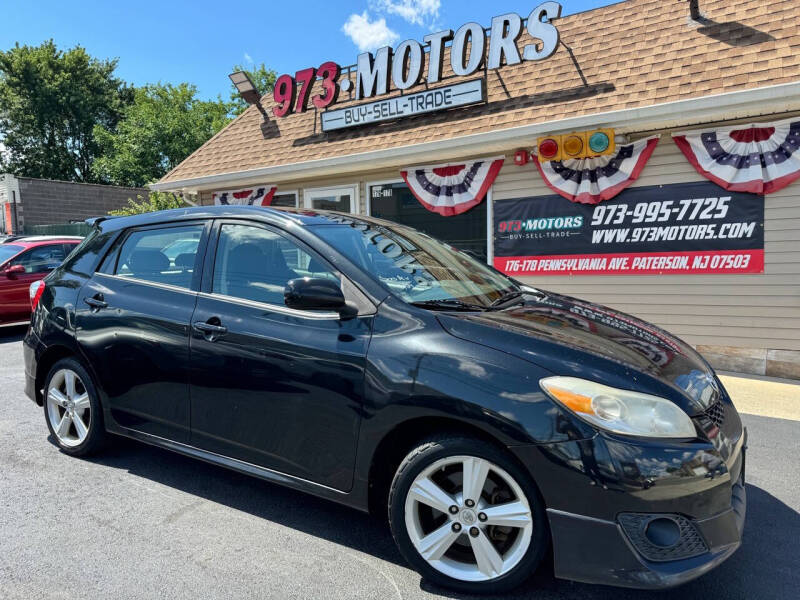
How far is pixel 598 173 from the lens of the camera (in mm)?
7066

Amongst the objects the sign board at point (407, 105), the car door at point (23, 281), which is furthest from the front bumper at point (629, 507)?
the car door at point (23, 281)

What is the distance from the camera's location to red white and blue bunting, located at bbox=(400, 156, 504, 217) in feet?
26.1

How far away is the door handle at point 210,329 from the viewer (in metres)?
2.92

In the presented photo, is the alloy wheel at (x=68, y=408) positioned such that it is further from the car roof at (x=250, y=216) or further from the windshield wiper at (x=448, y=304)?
the windshield wiper at (x=448, y=304)

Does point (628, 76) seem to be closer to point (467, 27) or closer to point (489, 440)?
point (467, 27)

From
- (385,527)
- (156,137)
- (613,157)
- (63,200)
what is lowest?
(385,527)

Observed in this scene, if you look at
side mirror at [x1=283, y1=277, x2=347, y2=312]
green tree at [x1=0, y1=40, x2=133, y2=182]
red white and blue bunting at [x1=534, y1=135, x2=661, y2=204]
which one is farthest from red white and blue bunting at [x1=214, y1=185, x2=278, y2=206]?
green tree at [x1=0, y1=40, x2=133, y2=182]

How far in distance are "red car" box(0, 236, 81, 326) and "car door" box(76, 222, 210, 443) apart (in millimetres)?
6407

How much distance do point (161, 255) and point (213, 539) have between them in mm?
Answer: 1704

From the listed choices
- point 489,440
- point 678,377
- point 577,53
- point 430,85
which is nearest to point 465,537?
point 489,440

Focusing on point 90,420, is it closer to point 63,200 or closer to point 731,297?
point 731,297

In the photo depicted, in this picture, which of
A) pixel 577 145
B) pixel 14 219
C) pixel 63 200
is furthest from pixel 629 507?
pixel 63 200

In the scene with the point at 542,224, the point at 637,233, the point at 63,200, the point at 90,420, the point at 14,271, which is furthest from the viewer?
the point at 63,200

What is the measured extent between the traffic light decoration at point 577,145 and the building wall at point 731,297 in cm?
60
